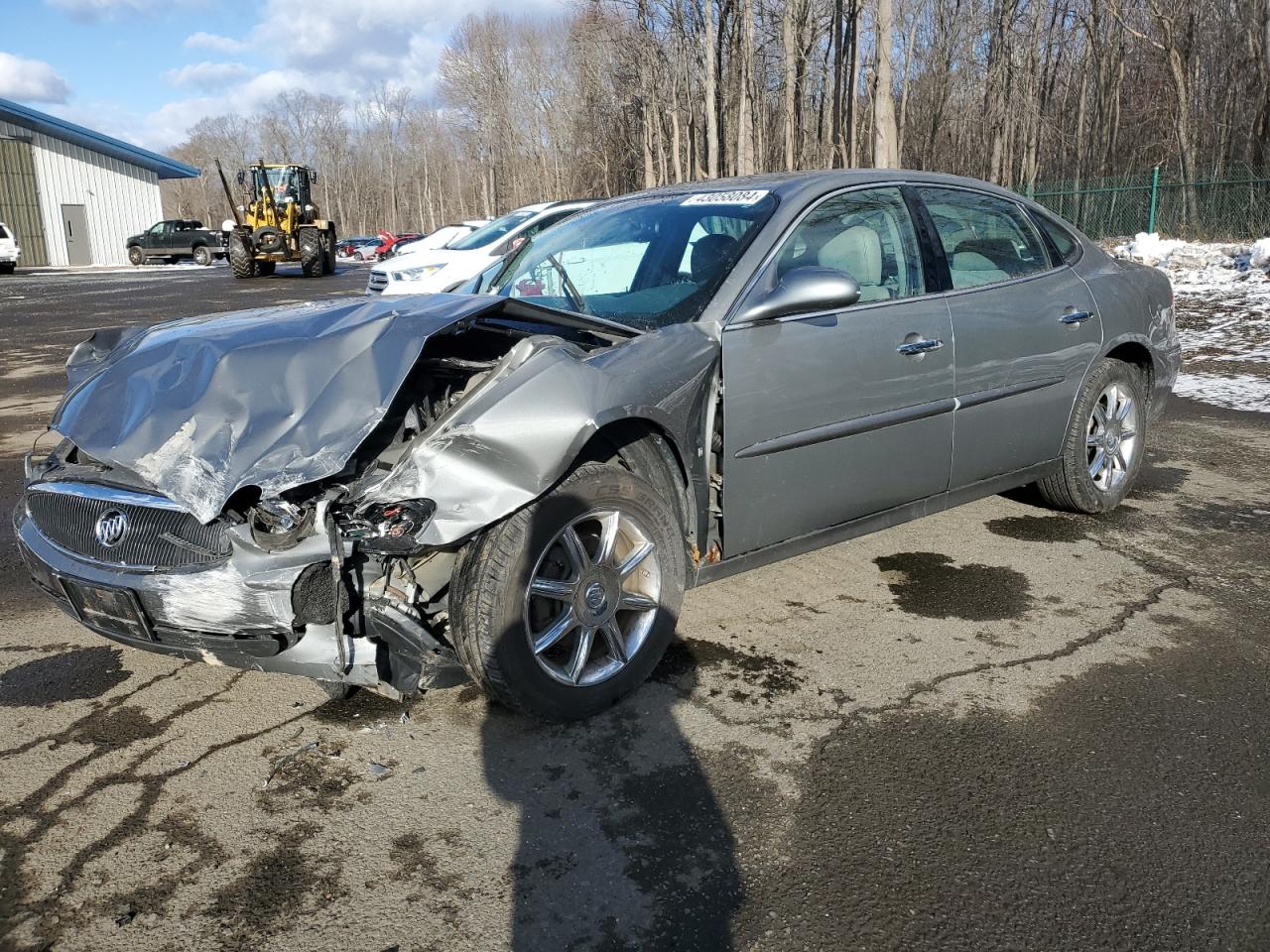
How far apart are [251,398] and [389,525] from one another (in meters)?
0.63

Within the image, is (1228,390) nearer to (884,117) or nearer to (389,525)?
(389,525)

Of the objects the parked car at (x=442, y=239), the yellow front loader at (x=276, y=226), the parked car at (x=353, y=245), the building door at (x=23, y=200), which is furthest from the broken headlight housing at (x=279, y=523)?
the parked car at (x=353, y=245)

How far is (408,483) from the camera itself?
8.49 feet

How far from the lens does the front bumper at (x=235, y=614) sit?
254 cm

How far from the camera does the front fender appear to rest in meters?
2.60

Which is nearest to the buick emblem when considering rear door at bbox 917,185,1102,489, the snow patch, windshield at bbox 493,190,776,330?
windshield at bbox 493,190,776,330

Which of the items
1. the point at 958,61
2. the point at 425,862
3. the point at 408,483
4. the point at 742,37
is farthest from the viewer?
the point at 958,61

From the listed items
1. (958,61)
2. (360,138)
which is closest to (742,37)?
(958,61)

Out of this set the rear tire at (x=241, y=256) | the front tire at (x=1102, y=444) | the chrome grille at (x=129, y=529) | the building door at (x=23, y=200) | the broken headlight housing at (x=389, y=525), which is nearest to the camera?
the broken headlight housing at (x=389, y=525)

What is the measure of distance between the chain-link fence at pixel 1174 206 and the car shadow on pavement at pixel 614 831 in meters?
23.2

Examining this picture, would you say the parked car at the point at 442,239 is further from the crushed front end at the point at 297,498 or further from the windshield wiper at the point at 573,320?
the crushed front end at the point at 297,498

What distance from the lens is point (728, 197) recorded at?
12.8 feet

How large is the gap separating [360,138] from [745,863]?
97.7 meters

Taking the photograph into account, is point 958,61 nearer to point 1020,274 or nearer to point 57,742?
point 1020,274
